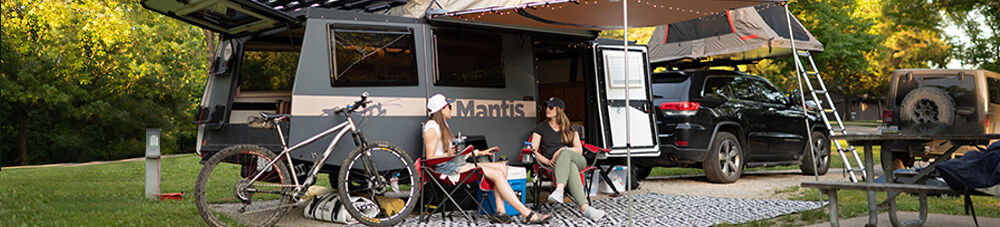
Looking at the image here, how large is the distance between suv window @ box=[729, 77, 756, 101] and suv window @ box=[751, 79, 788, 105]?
0.59 feet

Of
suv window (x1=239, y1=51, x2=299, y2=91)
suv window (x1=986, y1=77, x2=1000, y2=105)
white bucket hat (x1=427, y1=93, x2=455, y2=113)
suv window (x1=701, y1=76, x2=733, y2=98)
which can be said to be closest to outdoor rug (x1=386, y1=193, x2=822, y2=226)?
white bucket hat (x1=427, y1=93, x2=455, y2=113)

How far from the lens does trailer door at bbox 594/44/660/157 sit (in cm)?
848

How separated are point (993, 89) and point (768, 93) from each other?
9.65ft

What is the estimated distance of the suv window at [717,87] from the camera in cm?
980

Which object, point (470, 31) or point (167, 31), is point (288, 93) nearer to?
point (470, 31)

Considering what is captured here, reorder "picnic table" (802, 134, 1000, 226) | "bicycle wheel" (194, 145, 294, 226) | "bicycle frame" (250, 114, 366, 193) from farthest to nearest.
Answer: "bicycle frame" (250, 114, 366, 193)
"bicycle wheel" (194, 145, 294, 226)
"picnic table" (802, 134, 1000, 226)

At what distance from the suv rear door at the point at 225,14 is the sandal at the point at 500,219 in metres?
2.17

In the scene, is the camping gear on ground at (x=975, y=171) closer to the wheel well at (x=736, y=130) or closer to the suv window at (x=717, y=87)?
the suv window at (x=717, y=87)

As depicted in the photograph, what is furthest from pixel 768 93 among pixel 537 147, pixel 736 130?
pixel 537 147

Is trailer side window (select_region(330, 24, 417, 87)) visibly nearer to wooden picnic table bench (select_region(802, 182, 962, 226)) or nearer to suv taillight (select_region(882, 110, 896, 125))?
wooden picnic table bench (select_region(802, 182, 962, 226))

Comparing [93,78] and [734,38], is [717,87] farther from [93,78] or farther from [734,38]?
[93,78]

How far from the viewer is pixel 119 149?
26453 mm

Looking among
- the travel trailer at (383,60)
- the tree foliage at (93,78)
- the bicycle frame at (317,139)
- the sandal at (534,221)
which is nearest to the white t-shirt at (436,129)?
the travel trailer at (383,60)

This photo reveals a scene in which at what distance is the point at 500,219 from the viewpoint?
6.44 m
